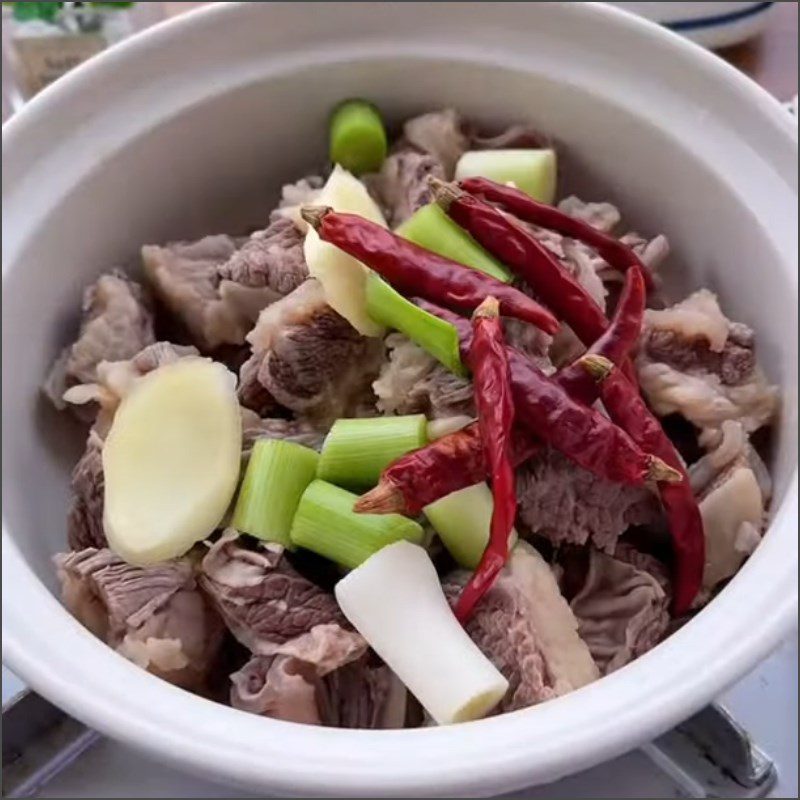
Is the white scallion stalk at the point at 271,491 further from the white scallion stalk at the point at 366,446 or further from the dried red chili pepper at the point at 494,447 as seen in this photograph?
the dried red chili pepper at the point at 494,447

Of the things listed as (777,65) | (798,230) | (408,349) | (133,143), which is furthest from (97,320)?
(777,65)

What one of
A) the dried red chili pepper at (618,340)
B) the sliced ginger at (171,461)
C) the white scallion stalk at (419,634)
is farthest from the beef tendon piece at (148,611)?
the dried red chili pepper at (618,340)

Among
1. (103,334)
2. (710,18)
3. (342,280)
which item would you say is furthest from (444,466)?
(710,18)

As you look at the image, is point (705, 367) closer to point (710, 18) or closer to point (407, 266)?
point (407, 266)

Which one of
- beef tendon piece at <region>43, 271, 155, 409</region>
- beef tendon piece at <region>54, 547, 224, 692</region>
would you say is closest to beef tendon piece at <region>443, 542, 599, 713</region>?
beef tendon piece at <region>54, 547, 224, 692</region>

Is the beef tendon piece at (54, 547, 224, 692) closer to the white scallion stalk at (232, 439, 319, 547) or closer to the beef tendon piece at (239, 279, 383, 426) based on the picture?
the white scallion stalk at (232, 439, 319, 547)
